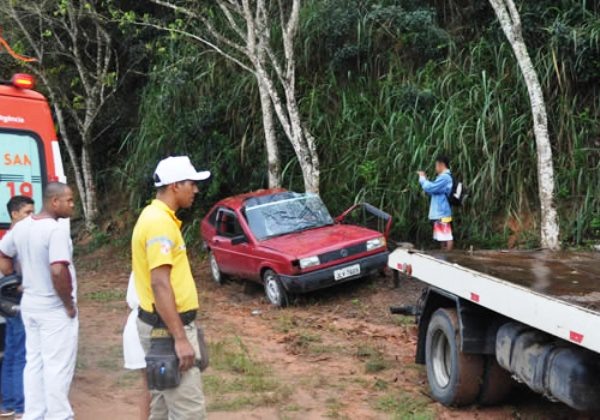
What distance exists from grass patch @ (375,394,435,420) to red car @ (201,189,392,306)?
3628mm

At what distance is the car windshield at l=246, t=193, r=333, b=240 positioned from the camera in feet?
34.0

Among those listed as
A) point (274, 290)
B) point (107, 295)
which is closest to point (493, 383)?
point (274, 290)

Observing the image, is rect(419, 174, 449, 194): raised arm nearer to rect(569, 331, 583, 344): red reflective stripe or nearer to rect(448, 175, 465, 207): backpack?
rect(448, 175, 465, 207): backpack

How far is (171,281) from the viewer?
140 inches

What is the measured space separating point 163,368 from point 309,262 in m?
5.91

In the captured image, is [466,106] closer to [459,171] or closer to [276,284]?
[459,171]

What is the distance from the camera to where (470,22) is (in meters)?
13.6

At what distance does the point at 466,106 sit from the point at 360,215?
257cm

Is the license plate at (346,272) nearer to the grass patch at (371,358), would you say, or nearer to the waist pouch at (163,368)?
the grass patch at (371,358)

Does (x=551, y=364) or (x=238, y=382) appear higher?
(x=551, y=364)

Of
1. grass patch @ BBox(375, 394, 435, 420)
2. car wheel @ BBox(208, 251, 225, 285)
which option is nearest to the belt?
grass patch @ BBox(375, 394, 435, 420)

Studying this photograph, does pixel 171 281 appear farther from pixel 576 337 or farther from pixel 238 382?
pixel 238 382

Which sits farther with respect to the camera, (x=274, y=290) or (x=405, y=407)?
(x=274, y=290)

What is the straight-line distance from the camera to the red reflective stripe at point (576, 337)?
3.70 m
